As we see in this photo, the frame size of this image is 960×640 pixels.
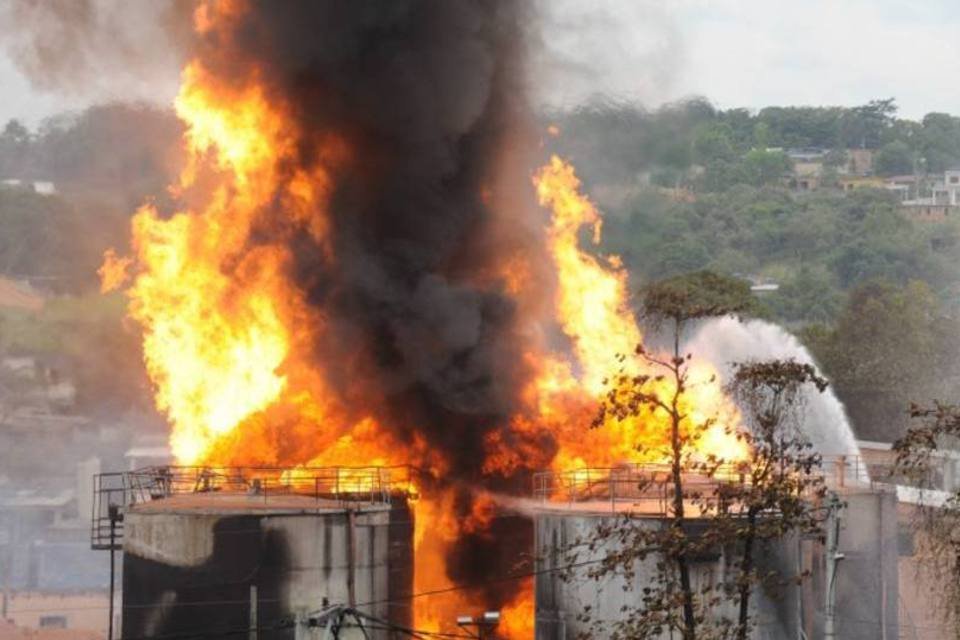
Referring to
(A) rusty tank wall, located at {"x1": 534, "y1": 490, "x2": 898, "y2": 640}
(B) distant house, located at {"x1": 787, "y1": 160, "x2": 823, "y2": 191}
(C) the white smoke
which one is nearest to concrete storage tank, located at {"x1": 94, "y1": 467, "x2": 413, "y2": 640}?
(A) rusty tank wall, located at {"x1": 534, "y1": 490, "x2": 898, "y2": 640}

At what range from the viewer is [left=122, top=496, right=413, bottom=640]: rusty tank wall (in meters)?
45.8

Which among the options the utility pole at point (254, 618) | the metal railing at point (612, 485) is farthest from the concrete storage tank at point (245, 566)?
the metal railing at point (612, 485)

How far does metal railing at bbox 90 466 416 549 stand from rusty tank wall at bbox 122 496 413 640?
1.48 meters

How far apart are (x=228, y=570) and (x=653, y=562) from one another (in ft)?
29.4

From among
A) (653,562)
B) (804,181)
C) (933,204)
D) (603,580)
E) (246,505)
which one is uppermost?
(804,181)

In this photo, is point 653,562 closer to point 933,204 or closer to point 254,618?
point 254,618

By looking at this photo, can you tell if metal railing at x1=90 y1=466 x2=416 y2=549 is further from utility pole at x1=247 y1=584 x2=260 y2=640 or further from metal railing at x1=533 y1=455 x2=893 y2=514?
metal railing at x1=533 y1=455 x2=893 y2=514

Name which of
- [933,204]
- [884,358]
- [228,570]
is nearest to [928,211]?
[933,204]

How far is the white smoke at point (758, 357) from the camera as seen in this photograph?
71.8 meters

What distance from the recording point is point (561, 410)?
182ft

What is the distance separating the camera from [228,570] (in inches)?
1810

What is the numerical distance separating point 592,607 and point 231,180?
15.2 m

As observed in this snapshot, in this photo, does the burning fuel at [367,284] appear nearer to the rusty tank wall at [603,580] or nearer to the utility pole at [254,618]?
the rusty tank wall at [603,580]

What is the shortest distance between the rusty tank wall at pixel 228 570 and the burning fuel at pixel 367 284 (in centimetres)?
541
